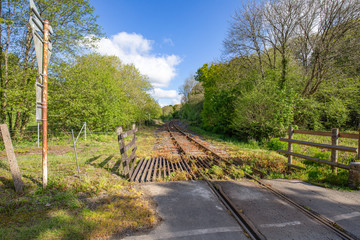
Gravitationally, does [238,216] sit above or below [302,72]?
below

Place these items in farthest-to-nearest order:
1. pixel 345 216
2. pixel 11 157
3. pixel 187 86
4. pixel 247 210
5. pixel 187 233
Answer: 1. pixel 187 86
2. pixel 11 157
3. pixel 247 210
4. pixel 345 216
5. pixel 187 233

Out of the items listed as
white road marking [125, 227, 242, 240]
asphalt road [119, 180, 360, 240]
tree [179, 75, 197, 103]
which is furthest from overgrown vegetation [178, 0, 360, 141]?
tree [179, 75, 197, 103]

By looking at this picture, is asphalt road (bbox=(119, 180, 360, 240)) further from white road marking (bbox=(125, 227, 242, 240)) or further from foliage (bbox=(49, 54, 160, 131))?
foliage (bbox=(49, 54, 160, 131))

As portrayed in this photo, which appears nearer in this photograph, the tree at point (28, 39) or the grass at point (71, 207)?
the grass at point (71, 207)

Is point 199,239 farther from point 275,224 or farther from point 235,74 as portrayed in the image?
point 235,74

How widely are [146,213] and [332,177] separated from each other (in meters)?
5.37

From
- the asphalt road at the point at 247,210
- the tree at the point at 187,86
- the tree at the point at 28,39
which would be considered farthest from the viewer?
the tree at the point at 187,86

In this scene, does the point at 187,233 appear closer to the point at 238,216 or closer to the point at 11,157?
the point at 238,216

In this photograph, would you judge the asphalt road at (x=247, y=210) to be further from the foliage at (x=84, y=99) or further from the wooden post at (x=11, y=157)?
the foliage at (x=84, y=99)

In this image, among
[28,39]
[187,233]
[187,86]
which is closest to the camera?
[187,233]

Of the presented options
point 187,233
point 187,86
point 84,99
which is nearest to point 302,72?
point 187,233

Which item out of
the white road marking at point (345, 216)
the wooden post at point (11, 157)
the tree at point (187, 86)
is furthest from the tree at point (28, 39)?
the tree at point (187, 86)

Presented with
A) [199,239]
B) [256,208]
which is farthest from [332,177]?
[199,239]

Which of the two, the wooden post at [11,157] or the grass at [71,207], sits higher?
the wooden post at [11,157]
